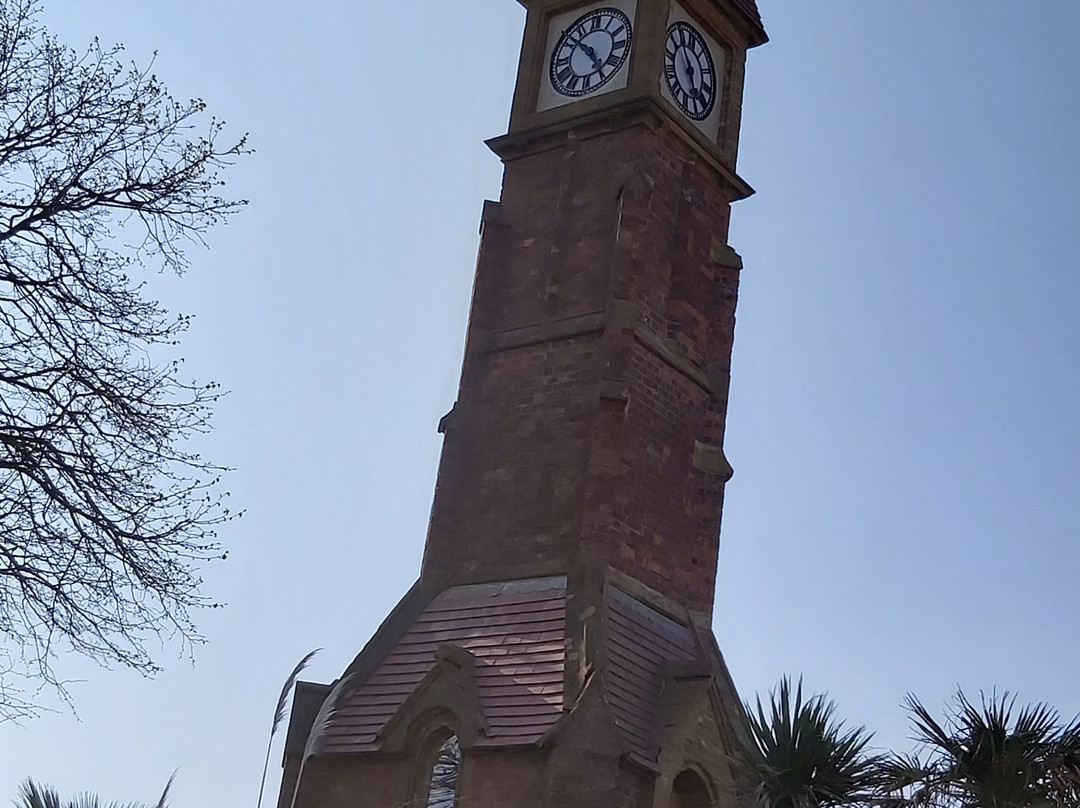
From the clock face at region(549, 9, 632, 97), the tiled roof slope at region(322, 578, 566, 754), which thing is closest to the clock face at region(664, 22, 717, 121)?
the clock face at region(549, 9, 632, 97)

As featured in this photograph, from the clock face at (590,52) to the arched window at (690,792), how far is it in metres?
10.9

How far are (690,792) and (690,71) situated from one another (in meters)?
11.7

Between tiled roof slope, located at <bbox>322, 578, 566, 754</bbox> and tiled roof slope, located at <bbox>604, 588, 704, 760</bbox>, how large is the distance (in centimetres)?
73

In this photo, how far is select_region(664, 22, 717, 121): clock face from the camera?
26625mm

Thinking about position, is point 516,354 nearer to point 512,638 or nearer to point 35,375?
point 512,638

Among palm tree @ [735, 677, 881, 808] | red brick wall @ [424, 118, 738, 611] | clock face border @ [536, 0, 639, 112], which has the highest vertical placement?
clock face border @ [536, 0, 639, 112]

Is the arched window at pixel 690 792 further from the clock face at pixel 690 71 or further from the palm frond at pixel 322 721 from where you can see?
the clock face at pixel 690 71

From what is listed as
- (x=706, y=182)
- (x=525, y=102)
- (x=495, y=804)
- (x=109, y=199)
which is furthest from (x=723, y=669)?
(x=109, y=199)

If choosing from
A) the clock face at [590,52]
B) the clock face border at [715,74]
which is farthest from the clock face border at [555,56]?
the clock face border at [715,74]

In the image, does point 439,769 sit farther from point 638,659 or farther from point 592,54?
point 592,54

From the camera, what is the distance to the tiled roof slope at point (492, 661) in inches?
845

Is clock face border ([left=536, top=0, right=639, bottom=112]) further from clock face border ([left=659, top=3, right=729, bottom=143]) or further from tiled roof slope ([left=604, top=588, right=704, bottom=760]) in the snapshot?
tiled roof slope ([left=604, top=588, right=704, bottom=760])

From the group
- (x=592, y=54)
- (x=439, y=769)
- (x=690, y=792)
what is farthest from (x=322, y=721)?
(x=592, y=54)

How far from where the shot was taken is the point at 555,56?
90.0 feet
